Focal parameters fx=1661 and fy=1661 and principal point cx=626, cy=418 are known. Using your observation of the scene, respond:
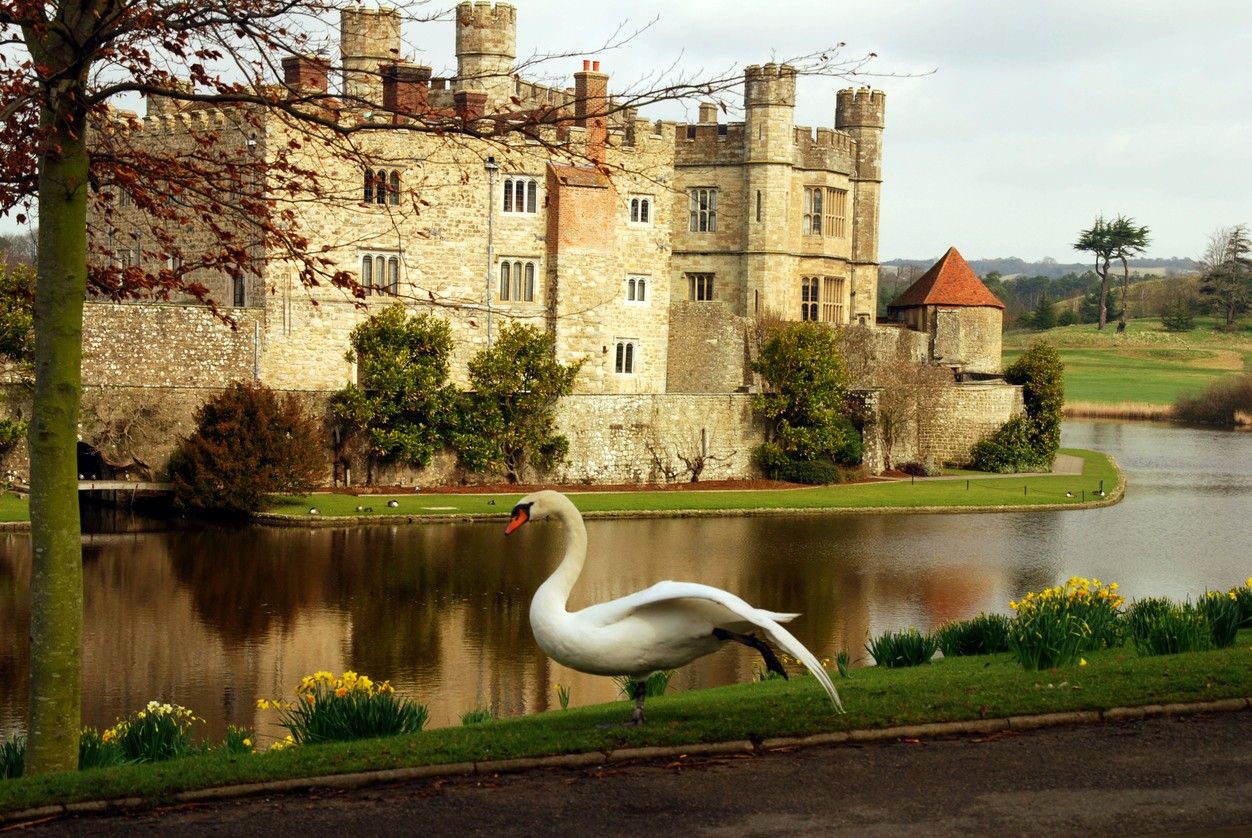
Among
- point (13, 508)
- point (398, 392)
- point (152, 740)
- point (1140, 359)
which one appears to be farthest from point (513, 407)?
point (1140, 359)

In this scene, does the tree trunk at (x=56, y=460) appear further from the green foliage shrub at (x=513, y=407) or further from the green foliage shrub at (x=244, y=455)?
the green foliage shrub at (x=513, y=407)

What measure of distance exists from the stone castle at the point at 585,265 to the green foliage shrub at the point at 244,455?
177 centimetres

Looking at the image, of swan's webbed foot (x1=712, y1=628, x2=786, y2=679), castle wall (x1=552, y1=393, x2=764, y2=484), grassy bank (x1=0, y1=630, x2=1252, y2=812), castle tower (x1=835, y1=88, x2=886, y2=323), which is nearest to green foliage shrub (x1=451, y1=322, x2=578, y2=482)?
castle wall (x1=552, y1=393, x2=764, y2=484)

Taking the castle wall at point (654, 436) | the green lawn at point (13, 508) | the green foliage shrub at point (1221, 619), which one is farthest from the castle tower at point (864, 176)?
the green foliage shrub at point (1221, 619)

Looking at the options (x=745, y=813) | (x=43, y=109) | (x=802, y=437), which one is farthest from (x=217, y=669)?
(x=802, y=437)

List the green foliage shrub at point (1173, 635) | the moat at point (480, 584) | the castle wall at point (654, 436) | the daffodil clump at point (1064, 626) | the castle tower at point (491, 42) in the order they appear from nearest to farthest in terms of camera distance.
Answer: the daffodil clump at point (1064, 626)
the green foliage shrub at point (1173, 635)
the moat at point (480, 584)
the castle wall at point (654, 436)
the castle tower at point (491, 42)

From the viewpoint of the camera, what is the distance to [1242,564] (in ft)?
99.8

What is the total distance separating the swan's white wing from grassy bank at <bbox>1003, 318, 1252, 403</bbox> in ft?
258

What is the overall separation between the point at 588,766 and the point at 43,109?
18.4 feet

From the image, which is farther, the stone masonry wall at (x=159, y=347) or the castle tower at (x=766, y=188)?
the castle tower at (x=766, y=188)

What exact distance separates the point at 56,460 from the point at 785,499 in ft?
98.9

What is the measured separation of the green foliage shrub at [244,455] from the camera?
34.8 meters

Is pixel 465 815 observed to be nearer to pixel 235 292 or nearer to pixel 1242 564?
pixel 1242 564

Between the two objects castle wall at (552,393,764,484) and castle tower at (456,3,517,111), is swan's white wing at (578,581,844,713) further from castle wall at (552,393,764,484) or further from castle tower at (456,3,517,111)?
castle tower at (456,3,517,111)
